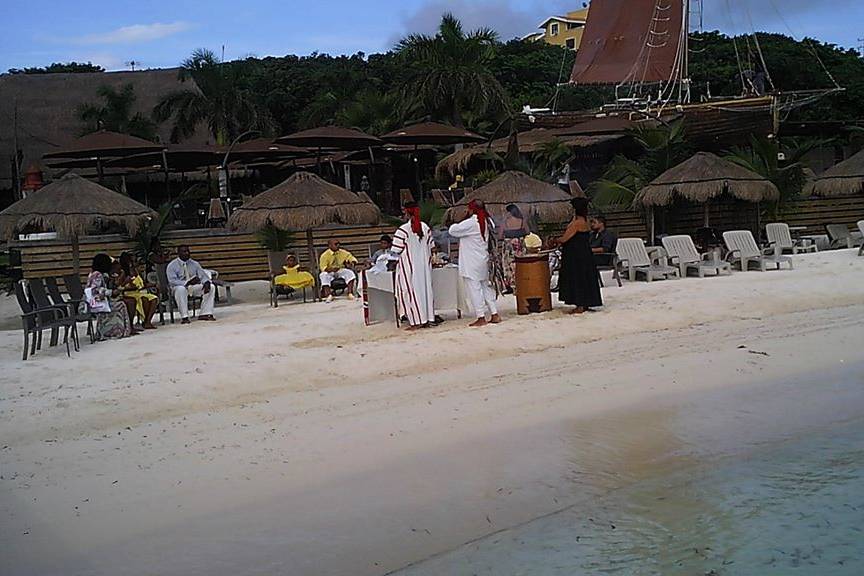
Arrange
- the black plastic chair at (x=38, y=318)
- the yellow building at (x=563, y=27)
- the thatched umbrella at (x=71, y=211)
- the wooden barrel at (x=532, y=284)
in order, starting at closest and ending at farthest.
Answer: the black plastic chair at (x=38, y=318) → the wooden barrel at (x=532, y=284) → the thatched umbrella at (x=71, y=211) → the yellow building at (x=563, y=27)

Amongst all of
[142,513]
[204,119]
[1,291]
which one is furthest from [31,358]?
[204,119]

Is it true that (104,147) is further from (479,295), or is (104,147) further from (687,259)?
(687,259)

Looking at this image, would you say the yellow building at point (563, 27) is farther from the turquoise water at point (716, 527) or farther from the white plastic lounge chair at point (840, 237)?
the turquoise water at point (716, 527)

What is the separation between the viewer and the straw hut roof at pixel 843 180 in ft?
58.3

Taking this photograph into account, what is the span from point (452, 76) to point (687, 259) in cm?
1204

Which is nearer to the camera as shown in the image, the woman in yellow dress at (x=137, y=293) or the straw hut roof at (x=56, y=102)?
the woman in yellow dress at (x=137, y=293)

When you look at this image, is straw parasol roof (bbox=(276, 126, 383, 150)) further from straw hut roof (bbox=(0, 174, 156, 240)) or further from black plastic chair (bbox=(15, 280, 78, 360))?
black plastic chair (bbox=(15, 280, 78, 360))

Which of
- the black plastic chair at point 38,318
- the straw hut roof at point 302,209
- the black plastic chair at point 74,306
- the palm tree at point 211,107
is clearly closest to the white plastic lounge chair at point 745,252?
the straw hut roof at point 302,209

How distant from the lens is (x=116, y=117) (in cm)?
3000

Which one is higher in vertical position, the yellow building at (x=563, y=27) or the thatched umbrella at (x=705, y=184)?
the yellow building at (x=563, y=27)

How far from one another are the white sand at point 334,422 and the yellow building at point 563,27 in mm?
67150

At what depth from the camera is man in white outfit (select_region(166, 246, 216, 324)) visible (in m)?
11.6

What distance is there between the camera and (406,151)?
76.6 feet

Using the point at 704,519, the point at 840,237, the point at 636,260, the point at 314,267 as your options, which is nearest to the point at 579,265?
the point at 636,260
